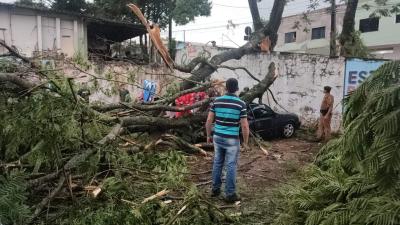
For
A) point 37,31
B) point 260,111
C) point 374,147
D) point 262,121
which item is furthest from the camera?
point 37,31

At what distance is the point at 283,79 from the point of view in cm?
1442

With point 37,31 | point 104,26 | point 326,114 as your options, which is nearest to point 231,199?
point 326,114

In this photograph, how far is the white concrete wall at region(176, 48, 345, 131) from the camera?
1268 centimetres

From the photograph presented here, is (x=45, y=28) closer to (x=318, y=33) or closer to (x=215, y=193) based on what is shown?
(x=215, y=193)

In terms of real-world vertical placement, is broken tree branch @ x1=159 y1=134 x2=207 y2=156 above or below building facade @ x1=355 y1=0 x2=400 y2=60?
below

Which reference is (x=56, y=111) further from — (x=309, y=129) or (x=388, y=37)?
(x=388, y=37)

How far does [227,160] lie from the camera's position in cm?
527

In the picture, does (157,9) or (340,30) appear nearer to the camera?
(157,9)

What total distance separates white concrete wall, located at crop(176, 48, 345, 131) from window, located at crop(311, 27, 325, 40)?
23276 mm

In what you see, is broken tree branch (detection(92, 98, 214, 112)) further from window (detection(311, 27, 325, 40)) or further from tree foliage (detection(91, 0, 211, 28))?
window (detection(311, 27, 325, 40))

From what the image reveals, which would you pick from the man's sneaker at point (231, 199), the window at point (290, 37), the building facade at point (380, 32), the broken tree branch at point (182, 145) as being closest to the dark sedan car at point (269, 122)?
the broken tree branch at point (182, 145)

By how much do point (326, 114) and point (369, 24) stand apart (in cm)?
2710

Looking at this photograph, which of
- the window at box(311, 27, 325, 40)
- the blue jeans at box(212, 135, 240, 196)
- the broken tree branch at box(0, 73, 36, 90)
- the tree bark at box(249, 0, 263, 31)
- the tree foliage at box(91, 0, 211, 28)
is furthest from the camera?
the window at box(311, 27, 325, 40)

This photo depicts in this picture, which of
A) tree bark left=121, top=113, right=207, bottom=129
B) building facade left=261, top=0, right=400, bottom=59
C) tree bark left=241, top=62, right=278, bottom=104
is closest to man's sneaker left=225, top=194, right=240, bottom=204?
tree bark left=121, top=113, right=207, bottom=129
